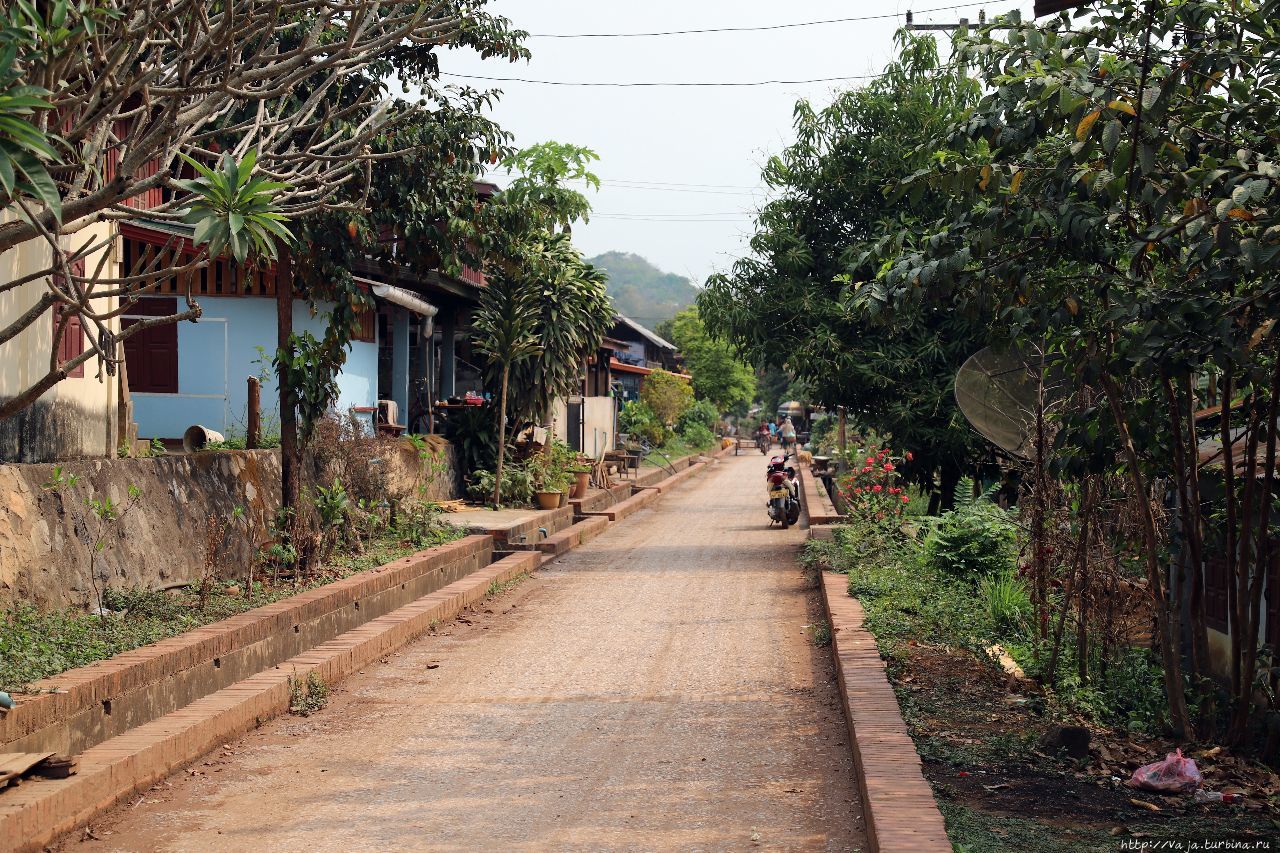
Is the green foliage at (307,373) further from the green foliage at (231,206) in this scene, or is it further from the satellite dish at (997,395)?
the green foliage at (231,206)

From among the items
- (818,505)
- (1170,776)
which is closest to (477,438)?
(818,505)

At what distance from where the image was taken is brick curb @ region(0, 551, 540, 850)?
4855 millimetres

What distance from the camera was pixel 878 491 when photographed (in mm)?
15945

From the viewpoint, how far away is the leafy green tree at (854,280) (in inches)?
583

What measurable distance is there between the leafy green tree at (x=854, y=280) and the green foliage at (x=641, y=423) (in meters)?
23.1

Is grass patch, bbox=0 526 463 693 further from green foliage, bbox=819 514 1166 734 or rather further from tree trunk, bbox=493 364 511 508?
tree trunk, bbox=493 364 511 508

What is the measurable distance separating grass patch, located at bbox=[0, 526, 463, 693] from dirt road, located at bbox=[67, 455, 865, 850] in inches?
39.8

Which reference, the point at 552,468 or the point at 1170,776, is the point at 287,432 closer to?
the point at 1170,776

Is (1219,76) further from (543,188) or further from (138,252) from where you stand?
(138,252)

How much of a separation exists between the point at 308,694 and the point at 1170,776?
4.93 meters

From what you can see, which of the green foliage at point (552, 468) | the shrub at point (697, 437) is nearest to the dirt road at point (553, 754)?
the green foliage at point (552, 468)

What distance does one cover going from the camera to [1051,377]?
8.67 metres

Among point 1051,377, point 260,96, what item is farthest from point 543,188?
point 260,96

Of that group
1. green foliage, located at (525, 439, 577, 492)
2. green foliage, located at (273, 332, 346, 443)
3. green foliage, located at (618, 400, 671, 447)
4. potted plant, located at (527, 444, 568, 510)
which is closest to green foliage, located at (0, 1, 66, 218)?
green foliage, located at (273, 332, 346, 443)
